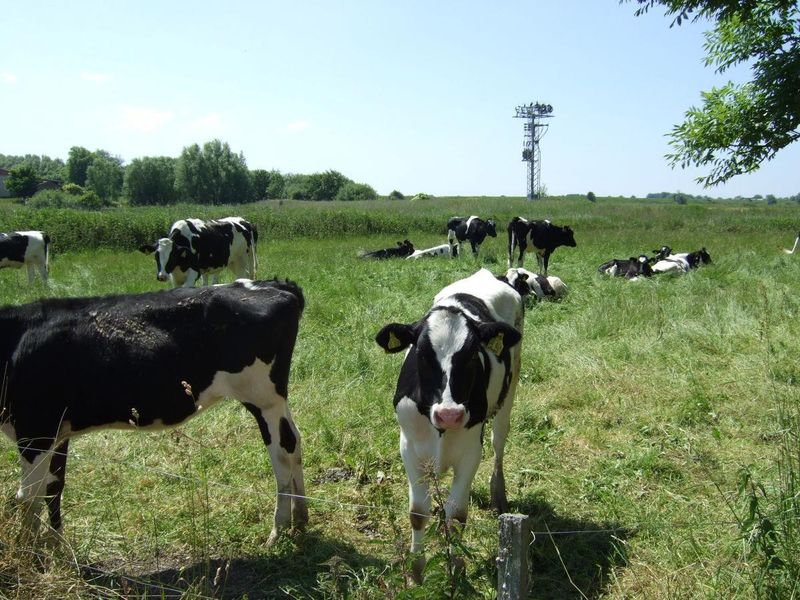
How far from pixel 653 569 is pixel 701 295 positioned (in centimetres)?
1010

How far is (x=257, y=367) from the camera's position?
15.9ft

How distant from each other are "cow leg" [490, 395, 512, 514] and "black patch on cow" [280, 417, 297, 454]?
1515mm

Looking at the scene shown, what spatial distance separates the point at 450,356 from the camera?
13.4ft

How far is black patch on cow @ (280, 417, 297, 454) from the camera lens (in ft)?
16.3

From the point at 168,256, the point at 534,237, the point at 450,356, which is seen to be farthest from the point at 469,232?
the point at 450,356

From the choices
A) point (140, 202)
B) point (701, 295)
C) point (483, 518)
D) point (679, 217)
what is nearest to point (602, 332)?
point (701, 295)

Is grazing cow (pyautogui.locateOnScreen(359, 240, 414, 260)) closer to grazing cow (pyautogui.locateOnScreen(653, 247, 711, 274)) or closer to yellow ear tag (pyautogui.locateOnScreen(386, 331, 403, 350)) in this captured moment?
grazing cow (pyautogui.locateOnScreen(653, 247, 711, 274))

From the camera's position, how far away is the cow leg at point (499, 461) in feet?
17.0

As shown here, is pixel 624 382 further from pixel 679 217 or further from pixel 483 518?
pixel 679 217

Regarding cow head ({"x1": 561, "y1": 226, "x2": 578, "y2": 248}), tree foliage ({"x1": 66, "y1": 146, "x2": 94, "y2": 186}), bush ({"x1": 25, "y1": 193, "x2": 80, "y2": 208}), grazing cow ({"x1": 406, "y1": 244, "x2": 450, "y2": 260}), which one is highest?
tree foliage ({"x1": 66, "y1": 146, "x2": 94, "y2": 186})

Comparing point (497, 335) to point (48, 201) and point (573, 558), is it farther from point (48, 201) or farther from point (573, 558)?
point (48, 201)

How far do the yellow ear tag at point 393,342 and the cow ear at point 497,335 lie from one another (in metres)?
0.54

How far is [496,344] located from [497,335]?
93mm

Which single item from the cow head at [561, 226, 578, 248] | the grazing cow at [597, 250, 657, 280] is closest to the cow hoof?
the grazing cow at [597, 250, 657, 280]
